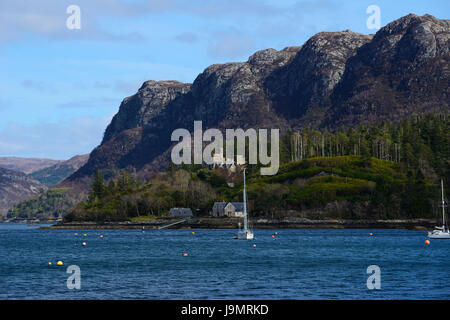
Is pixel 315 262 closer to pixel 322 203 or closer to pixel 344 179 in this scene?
pixel 322 203

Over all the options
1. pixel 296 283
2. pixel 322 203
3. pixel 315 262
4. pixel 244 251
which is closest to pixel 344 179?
pixel 322 203

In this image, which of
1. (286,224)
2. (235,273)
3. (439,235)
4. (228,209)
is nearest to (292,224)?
(286,224)

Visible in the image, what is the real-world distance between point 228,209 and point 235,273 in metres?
130

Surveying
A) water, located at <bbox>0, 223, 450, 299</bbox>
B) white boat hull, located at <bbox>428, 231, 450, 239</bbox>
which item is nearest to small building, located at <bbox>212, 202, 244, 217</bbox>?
white boat hull, located at <bbox>428, 231, 450, 239</bbox>

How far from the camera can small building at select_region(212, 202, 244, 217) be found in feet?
627

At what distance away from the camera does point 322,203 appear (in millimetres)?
179125

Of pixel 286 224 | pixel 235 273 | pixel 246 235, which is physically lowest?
pixel 286 224

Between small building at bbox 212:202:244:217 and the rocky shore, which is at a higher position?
small building at bbox 212:202:244:217

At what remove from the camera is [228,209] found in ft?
631

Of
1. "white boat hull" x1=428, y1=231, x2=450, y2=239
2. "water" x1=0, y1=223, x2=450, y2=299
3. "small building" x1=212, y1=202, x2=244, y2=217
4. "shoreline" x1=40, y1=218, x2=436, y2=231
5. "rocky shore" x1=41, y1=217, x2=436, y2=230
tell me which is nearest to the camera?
"water" x1=0, y1=223, x2=450, y2=299

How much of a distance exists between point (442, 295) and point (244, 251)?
48.3 metres

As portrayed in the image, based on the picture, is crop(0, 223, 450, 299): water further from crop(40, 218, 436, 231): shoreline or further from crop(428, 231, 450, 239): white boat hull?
crop(40, 218, 436, 231): shoreline

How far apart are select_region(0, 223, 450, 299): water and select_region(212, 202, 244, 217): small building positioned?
294 ft

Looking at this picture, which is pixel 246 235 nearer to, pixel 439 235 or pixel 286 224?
pixel 439 235
